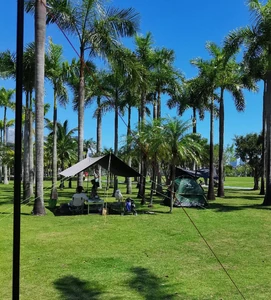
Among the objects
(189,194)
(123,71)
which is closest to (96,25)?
(123,71)

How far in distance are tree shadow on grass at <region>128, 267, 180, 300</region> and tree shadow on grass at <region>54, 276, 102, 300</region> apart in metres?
0.59

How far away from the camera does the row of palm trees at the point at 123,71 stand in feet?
52.5

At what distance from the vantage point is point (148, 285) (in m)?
5.55

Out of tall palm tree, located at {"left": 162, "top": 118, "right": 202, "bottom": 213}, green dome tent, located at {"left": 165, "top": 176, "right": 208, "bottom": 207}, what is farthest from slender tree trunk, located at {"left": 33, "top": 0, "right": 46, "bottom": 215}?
green dome tent, located at {"left": 165, "top": 176, "right": 208, "bottom": 207}

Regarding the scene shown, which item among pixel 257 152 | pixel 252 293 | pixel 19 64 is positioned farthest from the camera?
pixel 257 152

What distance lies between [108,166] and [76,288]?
33.7ft

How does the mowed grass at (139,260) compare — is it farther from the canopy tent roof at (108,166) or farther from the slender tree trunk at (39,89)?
the canopy tent roof at (108,166)

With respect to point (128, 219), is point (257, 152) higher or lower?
higher

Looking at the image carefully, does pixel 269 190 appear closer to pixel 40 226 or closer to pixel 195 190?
pixel 195 190

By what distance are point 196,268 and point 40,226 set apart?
6118 mm

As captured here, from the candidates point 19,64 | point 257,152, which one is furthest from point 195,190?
point 257,152

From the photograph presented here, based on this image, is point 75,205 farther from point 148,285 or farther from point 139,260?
point 148,285

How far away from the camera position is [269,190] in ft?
58.4

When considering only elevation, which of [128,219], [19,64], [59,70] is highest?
[59,70]
